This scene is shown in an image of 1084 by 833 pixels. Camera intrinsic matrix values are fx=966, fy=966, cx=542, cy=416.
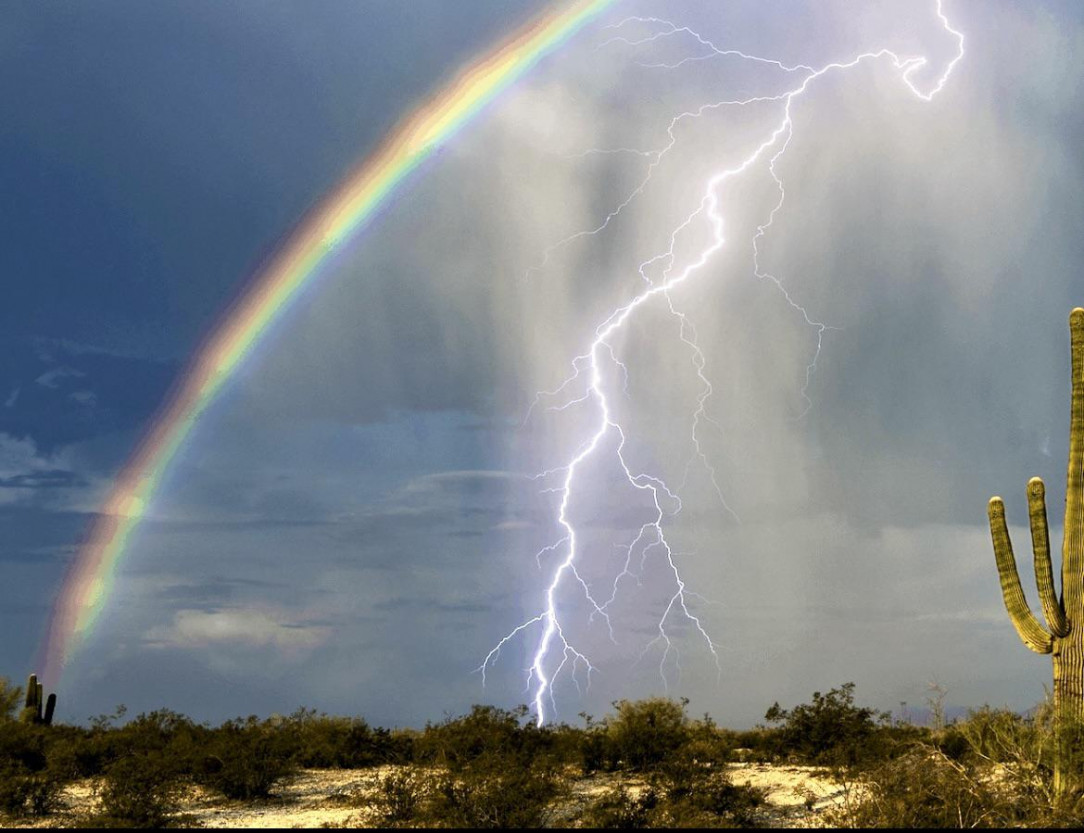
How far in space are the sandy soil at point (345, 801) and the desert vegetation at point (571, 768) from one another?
10 cm

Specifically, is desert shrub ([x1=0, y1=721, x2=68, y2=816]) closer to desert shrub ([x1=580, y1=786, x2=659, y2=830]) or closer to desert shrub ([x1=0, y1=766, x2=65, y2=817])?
desert shrub ([x1=0, y1=766, x2=65, y2=817])

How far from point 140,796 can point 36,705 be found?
17918 millimetres

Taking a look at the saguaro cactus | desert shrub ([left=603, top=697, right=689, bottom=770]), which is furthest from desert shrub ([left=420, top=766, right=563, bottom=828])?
the saguaro cactus

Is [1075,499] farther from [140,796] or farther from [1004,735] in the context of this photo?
[140,796]

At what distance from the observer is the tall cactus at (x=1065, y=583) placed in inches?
659

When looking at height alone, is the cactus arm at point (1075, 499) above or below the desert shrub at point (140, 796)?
above

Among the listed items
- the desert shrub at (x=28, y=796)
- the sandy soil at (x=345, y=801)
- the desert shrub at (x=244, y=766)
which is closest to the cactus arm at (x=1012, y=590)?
the sandy soil at (x=345, y=801)

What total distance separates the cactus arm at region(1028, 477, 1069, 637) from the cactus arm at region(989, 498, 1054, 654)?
0.35 meters

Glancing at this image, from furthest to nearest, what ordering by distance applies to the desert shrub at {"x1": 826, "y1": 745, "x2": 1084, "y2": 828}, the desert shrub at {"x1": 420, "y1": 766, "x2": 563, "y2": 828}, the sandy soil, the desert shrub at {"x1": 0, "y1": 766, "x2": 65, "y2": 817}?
the desert shrub at {"x1": 0, "y1": 766, "x2": 65, "y2": 817} → the sandy soil → the desert shrub at {"x1": 420, "y1": 766, "x2": 563, "y2": 828} → the desert shrub at {"x1": 826, "y1": 745, "x2": 1084, "y2": 828}

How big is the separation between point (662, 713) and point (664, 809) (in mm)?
6487

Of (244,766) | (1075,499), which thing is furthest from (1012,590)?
(244,766)

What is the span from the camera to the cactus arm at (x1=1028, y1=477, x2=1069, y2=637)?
16922mm

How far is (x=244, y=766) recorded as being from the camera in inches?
802

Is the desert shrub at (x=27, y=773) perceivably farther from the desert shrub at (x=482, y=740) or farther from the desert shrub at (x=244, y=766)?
the desert shrub at (x=482, y=740)
